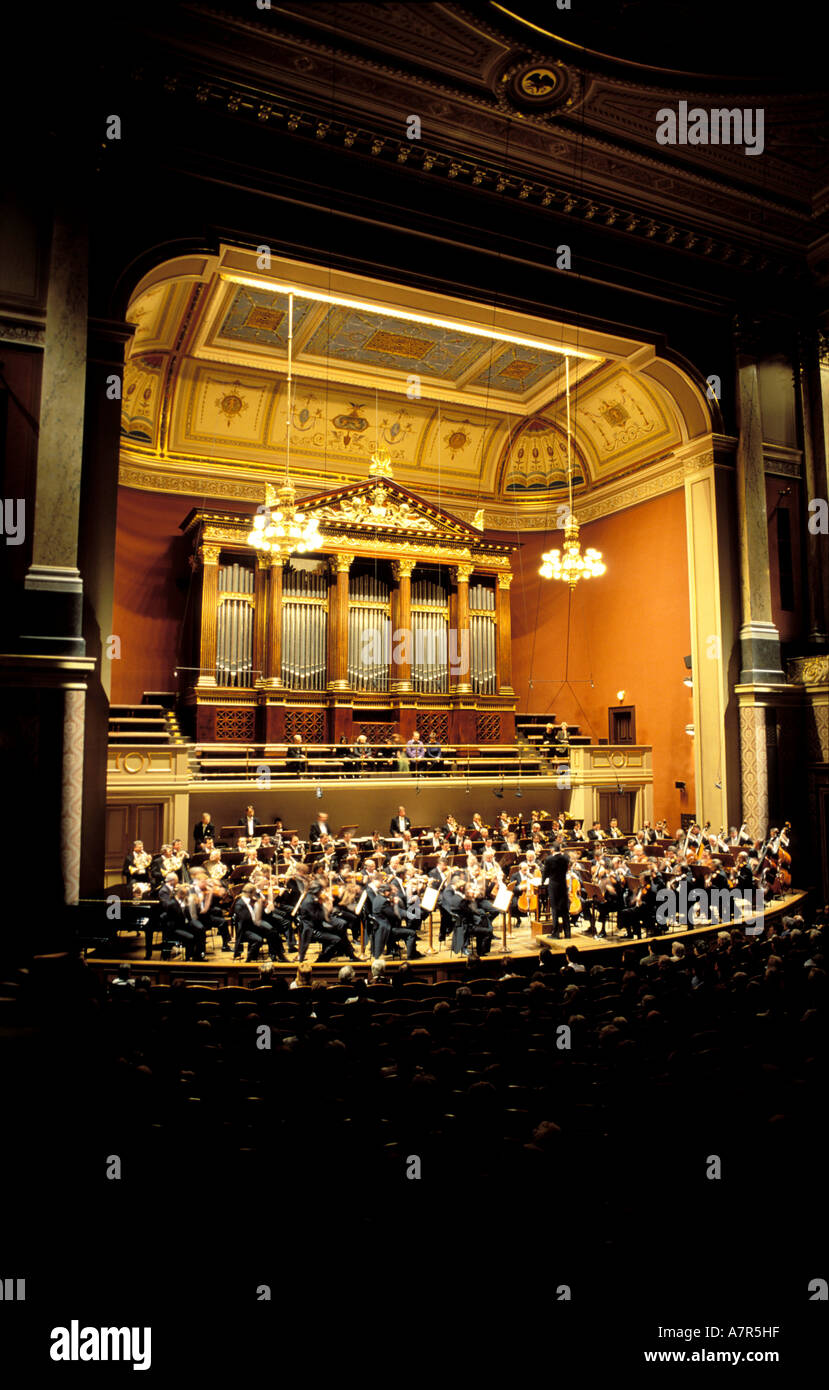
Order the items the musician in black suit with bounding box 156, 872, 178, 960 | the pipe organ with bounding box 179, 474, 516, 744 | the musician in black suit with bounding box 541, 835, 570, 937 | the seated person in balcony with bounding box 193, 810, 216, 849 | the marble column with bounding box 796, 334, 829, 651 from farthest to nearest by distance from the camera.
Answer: the pipe organ with bounding box 179, 474, 516, 744, the marble column with bounding box 796, 334, 829, 651, the seated person in balcony with bounding box 193, 810, 216, 849, the musician in black suit with bounding box 541, 835, 570, 937, the musician in black suit with bounding box 156, 872, 178, 960

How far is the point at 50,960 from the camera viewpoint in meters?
7.32

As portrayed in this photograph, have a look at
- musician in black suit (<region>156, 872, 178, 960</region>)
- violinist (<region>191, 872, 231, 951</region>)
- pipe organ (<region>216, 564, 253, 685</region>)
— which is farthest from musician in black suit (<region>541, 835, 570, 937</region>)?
pipe organ (<region>216, 564, 253, 685</region>)

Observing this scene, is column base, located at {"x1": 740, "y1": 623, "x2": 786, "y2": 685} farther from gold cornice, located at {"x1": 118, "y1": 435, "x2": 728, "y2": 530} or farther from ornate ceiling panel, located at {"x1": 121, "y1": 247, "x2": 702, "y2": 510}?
gold cornice, located at {"x1": 118, "y1": 435, "x2": 728, "y2": 530}

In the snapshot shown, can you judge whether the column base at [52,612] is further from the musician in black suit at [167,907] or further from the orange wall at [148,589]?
the orange wall at [148,589]

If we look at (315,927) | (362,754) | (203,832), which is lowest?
(315,927)

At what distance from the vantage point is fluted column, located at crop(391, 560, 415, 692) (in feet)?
58.7

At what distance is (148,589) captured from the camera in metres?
17.5

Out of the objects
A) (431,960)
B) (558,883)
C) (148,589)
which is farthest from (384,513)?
(431,960)

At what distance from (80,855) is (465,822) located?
858 cm

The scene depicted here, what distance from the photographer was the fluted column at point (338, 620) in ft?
57.2

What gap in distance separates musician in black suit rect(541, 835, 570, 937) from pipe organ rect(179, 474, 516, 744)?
7.94 meters

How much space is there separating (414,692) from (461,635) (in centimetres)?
188

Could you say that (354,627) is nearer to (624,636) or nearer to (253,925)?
(624,636)

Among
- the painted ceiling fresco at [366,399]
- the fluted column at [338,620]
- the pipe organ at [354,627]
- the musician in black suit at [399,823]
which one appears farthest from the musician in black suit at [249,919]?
the painted ceiling fresco at [366,399]
